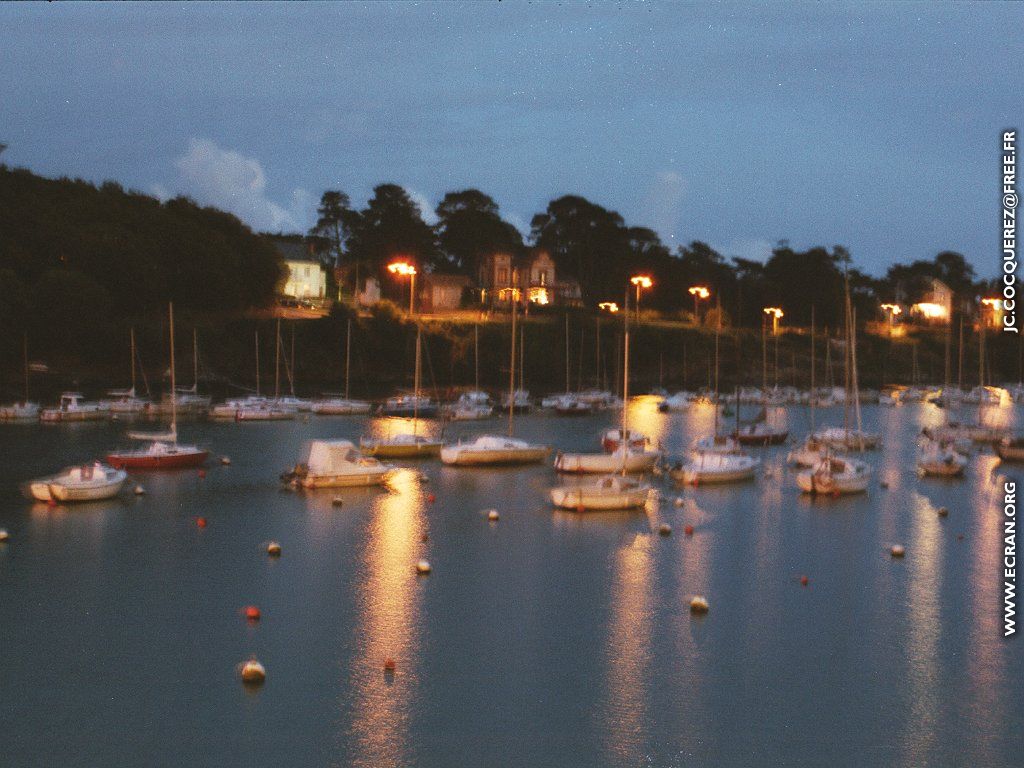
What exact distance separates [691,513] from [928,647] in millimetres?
17237

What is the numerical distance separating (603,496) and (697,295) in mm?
114305

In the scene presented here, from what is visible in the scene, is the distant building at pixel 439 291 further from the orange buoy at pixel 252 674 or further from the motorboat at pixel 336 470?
the orange buoy at pixel 252 674

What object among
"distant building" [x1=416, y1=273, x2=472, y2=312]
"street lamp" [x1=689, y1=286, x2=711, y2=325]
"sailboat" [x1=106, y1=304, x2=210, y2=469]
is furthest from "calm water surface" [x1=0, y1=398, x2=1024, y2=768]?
"street lamp" [x1=689, y1=286, x2=711, y2=325]

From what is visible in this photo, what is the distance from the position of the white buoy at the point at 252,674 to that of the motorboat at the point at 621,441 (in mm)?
33482

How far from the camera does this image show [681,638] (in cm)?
2698

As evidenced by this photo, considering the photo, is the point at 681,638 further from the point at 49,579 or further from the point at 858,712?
the point at 49,579

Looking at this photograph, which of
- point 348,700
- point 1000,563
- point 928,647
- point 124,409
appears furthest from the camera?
point 124,409

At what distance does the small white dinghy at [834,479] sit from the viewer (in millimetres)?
47031

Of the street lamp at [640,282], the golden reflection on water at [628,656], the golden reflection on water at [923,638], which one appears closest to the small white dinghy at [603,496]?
the golden reflection on water at [628,656]

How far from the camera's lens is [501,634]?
27.2m

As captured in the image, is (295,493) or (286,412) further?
(286,412)

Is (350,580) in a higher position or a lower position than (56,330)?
lower

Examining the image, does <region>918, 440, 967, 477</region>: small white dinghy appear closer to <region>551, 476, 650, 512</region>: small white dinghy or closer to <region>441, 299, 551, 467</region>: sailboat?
<region>441, 299, 551, 467</region>: sailboat

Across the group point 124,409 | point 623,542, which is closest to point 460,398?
point 124,409
